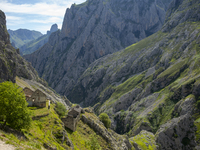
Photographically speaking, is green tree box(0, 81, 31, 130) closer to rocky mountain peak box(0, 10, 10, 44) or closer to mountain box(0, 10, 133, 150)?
mountain box(0, 10, 133, 150)

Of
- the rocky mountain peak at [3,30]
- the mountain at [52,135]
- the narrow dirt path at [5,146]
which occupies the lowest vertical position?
the mountain at [52,135]

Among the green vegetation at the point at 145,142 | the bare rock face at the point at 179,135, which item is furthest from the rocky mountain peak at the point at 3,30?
the bare rock face at the point at 179,135

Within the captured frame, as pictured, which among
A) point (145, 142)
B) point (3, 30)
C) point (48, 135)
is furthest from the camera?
point (3, 30)

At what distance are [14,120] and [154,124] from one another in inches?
5669

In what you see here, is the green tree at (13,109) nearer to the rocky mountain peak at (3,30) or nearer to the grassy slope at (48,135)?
the grassy slope at (48,135)

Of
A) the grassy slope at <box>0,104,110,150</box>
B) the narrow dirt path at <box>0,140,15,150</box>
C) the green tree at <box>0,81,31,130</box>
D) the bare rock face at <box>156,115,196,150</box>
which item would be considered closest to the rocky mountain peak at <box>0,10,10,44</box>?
the grassy slope at <box>0,104,110,150</box>

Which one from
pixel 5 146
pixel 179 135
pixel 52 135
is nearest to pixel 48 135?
pixel 52 135

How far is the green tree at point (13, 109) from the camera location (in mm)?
26953

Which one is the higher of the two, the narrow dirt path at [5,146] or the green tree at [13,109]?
the green tree at [13,109]

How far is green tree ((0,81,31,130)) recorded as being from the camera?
27.0 m

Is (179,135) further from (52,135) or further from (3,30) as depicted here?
(3,30)

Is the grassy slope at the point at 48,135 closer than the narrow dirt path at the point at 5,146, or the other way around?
the narrow dirt path at the point at 5,146

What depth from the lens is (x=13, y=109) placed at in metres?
27.5

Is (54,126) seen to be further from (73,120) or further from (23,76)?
(23,76)
